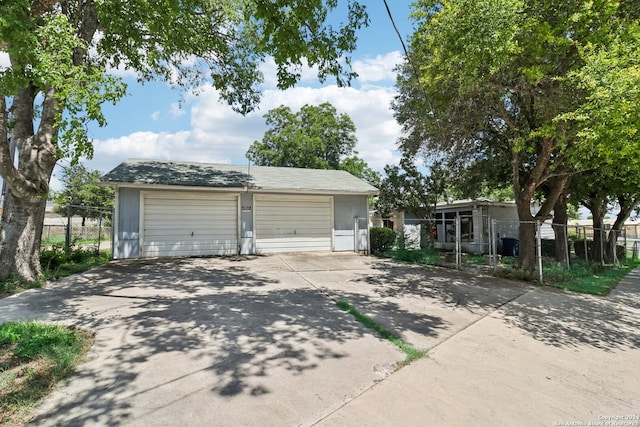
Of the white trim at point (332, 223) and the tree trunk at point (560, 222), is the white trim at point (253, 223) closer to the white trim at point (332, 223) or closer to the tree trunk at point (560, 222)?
the white trim at point (332, 223)

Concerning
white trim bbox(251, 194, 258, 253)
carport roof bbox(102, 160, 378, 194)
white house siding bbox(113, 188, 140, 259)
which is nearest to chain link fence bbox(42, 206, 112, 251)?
white house siding bbox(113, 188, 140, 259)

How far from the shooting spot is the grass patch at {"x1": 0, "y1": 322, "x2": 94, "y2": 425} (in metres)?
2.61

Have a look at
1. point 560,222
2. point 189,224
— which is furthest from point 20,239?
point 560,222

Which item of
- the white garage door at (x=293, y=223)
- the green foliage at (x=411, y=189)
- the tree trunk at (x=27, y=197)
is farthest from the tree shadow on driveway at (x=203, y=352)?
the green foliage at (x=411, y=189)

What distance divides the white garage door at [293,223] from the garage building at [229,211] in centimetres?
3

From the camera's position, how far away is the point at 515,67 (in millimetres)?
7586

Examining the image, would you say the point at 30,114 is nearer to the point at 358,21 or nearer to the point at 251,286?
the point at 251,286

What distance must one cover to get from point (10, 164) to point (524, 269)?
11644 millimetres

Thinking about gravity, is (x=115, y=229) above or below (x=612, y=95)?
below

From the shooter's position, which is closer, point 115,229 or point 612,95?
point 612,95

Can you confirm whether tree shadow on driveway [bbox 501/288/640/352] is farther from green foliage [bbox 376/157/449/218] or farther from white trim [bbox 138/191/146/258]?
green foliage [bbox 376/157/449/218]

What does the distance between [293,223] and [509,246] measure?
438 inches

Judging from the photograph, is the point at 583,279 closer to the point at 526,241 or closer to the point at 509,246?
the point at 526,241

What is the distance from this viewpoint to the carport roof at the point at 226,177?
36.2 ft
